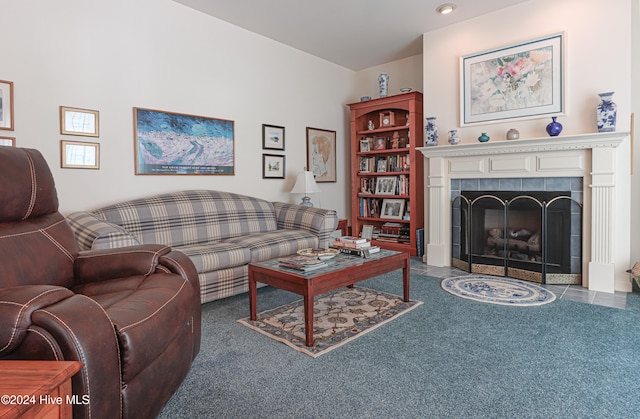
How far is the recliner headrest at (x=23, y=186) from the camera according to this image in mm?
1675

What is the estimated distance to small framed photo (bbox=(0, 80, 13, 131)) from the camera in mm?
2588

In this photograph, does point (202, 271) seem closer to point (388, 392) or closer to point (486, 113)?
point (388, 392)

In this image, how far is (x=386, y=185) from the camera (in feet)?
16.5

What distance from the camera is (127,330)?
1223 mm

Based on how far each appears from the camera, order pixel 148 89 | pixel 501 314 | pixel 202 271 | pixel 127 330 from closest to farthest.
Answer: pixel 127 330 < pixel 501 314 < pixel 202 271 < pixel 148 89

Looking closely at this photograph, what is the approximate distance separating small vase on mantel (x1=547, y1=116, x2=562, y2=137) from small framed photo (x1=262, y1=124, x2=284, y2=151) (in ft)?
9.22

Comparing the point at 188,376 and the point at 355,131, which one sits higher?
the point at 355,131

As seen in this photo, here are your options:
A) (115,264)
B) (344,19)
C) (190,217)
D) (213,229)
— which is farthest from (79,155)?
(344,19)

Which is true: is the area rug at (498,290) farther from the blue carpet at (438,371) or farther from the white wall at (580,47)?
the white wall at (580,47)

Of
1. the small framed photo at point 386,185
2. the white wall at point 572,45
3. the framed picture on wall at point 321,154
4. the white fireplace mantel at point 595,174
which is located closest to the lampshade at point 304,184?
the framed picture on wall at point 321,154

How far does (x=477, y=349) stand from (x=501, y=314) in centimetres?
67

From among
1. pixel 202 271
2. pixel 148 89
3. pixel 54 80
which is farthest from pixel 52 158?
pixel 202 271

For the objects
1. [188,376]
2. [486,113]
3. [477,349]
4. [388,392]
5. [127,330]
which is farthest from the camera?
[486,113]

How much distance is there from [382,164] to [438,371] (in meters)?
3.59
